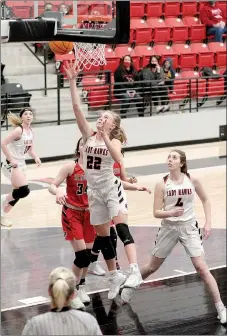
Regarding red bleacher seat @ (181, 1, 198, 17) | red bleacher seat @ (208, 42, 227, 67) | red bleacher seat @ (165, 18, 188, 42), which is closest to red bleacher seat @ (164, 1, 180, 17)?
red bleacher seat @ (181, 1, 198, 17)

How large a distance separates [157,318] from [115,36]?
256cm

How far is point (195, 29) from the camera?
844 inches

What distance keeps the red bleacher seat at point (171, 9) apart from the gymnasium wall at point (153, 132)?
130 inches

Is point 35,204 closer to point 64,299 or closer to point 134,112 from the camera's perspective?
point 134,112

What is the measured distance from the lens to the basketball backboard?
7711mm

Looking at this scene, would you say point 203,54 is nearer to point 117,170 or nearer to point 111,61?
point 111,61

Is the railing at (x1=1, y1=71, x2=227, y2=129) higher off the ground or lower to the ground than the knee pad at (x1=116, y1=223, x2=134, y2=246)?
lower

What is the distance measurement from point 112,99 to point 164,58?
257 cm

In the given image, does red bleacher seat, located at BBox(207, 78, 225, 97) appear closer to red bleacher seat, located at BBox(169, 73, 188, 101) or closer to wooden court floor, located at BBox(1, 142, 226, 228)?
red bleacher seat, located at BBox(169, 73, 188, 101)

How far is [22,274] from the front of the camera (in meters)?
9.67

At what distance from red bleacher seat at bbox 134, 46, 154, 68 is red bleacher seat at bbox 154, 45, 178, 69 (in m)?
0.18

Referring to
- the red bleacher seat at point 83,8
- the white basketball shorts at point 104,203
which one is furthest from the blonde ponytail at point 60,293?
the red bleacher seat at point 83,8

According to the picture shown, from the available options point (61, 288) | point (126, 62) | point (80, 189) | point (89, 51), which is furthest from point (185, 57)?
point (61, 288)

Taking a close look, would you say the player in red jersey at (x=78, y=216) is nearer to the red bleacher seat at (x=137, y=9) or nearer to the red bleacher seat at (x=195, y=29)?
the red bleacher seat at (x=137, y=9)
